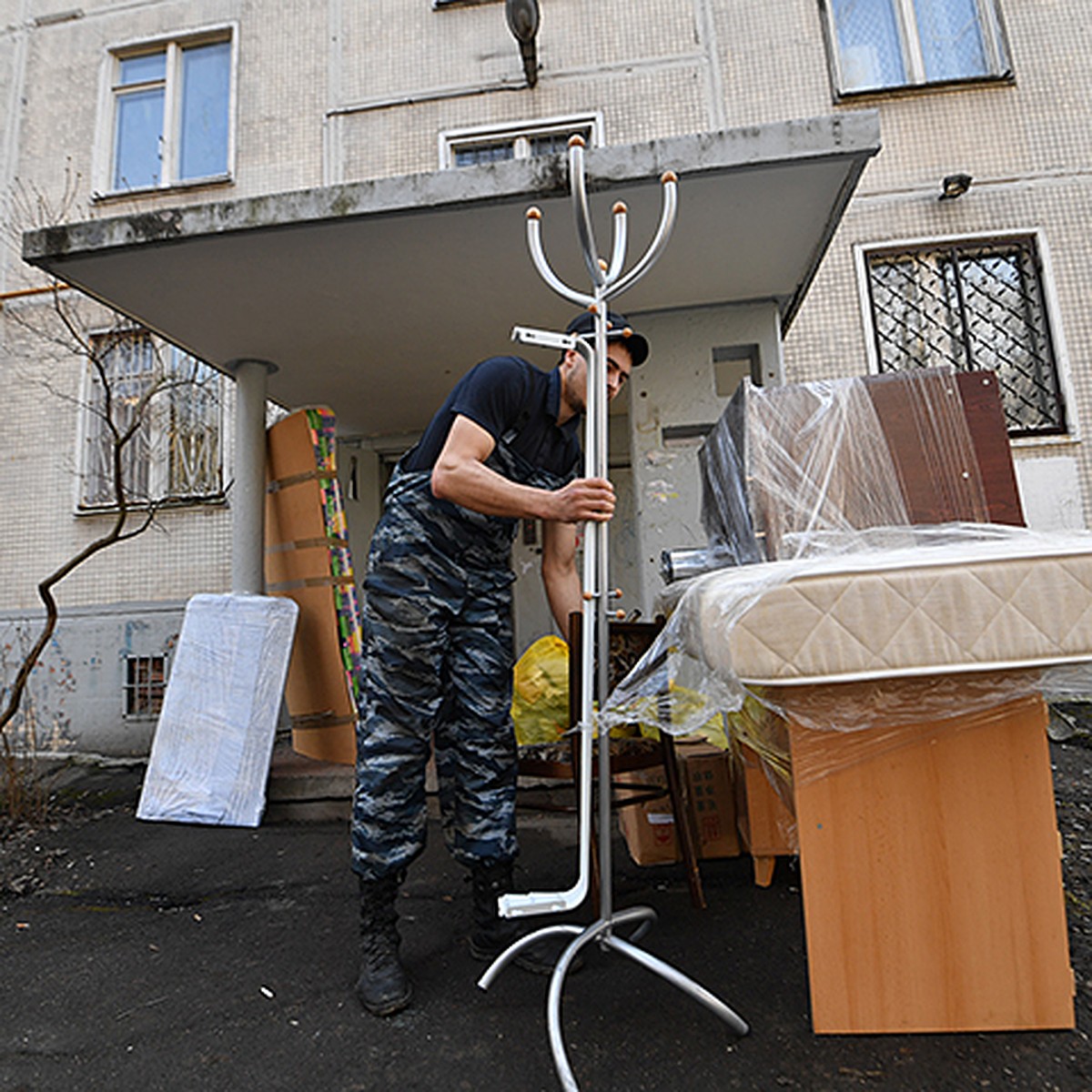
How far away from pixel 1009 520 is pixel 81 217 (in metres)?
7.69

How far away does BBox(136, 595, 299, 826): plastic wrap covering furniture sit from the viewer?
Result: 3590 mm

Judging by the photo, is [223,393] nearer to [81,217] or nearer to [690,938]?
[81,217]

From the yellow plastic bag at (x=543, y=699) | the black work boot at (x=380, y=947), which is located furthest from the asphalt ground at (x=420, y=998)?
the yellow plastic bag at (x=543, y=699)

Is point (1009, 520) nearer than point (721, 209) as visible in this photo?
Yes

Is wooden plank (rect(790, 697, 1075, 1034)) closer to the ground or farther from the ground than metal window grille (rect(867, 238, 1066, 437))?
closer to the ground

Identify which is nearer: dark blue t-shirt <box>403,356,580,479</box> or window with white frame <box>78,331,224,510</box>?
dark blue t-shirt <box>403,356,580,479</box>

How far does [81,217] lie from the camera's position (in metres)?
6.51

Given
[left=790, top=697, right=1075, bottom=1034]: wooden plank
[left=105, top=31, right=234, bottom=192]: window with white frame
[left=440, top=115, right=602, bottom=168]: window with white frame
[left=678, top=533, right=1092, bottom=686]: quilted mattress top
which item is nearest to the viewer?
[left=678, top=533, right=1092, bottom=686]: quilted mattress top

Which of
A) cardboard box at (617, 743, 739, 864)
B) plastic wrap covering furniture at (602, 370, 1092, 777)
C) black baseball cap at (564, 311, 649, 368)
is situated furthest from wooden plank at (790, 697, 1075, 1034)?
cardboard box at (617, 743, 739, 864)

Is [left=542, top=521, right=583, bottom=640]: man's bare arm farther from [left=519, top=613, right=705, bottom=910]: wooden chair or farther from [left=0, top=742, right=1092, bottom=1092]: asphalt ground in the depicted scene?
[left=0, top=742, right=1092, bottom=1092]: asphalt ground

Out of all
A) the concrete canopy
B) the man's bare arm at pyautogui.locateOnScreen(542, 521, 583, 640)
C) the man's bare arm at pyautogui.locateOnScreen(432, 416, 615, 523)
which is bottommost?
the man's bare arm at pyautogui.locateOnScreen(542, 521, 583, 640)

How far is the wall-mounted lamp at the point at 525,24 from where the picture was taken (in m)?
5.57

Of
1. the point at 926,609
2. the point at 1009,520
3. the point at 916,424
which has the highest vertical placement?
the point at 916,424

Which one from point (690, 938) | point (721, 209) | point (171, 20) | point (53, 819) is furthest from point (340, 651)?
point (171, 20)
